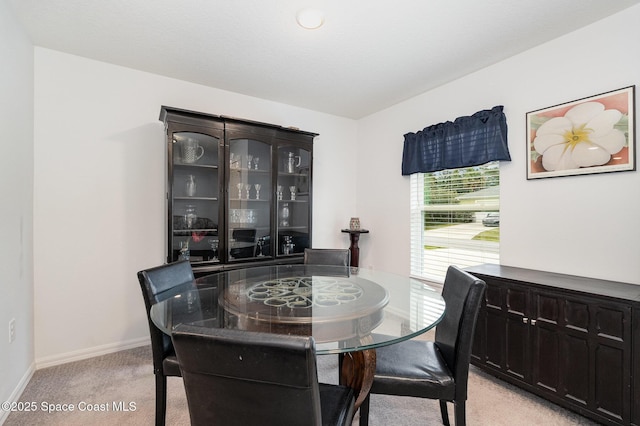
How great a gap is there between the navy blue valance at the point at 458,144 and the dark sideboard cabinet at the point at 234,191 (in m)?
1.22

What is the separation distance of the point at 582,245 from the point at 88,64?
4.28 metres

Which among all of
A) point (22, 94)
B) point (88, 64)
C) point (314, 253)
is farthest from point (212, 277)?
point (88, 64)

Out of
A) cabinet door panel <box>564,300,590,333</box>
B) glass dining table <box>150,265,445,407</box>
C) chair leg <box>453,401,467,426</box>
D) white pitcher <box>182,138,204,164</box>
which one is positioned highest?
white pitcher <box>182,138,204,164</box>

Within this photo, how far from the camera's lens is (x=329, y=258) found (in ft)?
9.45

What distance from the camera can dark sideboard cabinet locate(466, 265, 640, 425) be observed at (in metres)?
1.62

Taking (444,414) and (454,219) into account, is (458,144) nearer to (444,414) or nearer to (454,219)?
(454,219)

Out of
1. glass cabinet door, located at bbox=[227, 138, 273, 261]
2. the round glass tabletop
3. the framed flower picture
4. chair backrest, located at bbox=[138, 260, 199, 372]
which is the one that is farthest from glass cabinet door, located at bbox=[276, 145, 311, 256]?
the framed flower picture

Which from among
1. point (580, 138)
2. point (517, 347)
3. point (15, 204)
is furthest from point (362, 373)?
point (15, 204)

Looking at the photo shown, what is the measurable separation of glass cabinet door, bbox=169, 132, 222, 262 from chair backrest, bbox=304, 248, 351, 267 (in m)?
0.91

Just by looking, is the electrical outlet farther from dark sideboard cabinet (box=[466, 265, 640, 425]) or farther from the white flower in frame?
Result: the white flower in frame

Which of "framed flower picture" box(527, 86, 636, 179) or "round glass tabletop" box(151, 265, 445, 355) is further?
"framed flower picture" box(527, 86, 636, 179)

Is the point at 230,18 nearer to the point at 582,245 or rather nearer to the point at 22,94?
the point at 22,94

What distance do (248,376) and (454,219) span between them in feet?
9.42

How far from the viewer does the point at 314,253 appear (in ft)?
9.59
